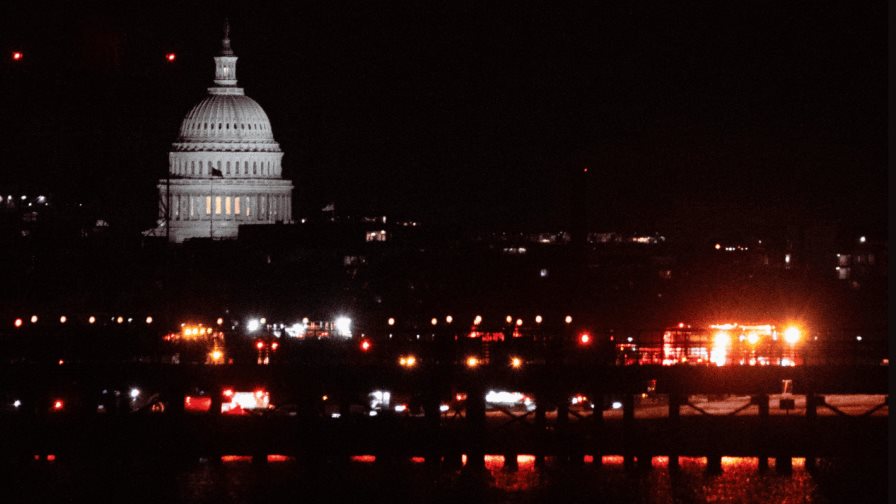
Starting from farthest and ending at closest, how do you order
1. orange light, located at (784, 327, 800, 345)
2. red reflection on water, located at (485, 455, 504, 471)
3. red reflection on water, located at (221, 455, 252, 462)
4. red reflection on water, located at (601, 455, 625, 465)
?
orange light, located at (784, 327, 800, 345)
red reflection on water, located at (221, 455, 252, 462)
red reflection on water, located at (601, 455, 625, 465)
red reflection on water, located at (485, 455, 504, 471)

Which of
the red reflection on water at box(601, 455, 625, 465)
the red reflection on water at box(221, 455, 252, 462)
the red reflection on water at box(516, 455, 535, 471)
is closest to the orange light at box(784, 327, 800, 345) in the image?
the red reflection on water at box(601, 455, 625, 465)

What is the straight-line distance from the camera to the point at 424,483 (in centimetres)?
7100

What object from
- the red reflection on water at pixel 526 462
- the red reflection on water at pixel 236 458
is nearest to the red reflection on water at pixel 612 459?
the red reflection on water at pixel 526 462

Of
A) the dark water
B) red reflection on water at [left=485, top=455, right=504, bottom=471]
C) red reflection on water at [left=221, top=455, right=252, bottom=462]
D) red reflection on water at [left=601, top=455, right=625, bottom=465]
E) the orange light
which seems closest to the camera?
the dark water

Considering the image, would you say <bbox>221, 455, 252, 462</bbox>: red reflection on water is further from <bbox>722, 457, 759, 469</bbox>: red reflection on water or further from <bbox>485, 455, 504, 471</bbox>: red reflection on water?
<bbox>722, 457, 759, 469</bbox>: red reflection on water

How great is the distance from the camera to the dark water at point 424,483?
2709 inches

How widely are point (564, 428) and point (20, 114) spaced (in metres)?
17.5

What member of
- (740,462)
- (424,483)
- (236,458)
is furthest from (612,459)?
(236,458)

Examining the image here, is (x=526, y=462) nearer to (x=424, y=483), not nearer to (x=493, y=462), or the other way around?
(x=493, y=462)

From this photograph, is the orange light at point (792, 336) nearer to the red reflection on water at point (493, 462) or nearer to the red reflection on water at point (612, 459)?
the red reflection on water at point (612, 459)

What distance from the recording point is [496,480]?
71250 millimetres

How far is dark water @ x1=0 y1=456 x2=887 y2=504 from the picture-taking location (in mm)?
68812

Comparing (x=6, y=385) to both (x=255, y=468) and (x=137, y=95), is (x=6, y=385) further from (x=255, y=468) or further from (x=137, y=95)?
(x=137, y=95)

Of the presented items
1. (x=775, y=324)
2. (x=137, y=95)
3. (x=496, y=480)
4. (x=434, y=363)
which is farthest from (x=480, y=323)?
(x=137, y=95)
